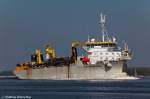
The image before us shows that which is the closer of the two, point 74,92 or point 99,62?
point 74,92

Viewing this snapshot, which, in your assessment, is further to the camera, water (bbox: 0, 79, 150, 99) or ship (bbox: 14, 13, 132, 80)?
ship (bbox: 14, 13, 132, 80)

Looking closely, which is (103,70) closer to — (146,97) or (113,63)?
(113,63)

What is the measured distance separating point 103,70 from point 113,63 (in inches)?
129

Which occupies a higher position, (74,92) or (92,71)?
(92,71)

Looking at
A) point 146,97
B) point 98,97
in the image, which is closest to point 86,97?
point 98,97

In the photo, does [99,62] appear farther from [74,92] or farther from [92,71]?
[74,92]

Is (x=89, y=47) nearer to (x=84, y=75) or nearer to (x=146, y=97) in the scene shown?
(x=84, y=75)

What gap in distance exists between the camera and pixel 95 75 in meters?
191

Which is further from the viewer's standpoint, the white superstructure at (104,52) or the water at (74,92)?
the white superstructure at (104,52)

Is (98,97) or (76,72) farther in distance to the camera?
(76,72)

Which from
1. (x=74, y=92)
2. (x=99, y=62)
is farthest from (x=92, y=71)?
(x=74, y=92)

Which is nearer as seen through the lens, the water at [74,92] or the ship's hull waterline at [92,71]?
the water at [74,92]

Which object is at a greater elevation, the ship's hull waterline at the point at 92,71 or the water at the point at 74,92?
the ship's hull waterline at the point at 92,71

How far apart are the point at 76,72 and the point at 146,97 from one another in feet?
312
